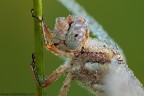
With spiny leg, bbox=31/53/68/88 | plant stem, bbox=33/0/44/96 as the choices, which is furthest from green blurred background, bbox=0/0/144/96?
plant stem, bbox=33/0/44/96

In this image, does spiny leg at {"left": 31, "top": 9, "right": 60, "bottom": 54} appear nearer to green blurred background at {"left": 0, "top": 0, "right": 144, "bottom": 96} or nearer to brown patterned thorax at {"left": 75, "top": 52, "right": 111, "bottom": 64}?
brown patterned thorax at {"left": 75, "top": 52, "right": 111, "bottom": 64}

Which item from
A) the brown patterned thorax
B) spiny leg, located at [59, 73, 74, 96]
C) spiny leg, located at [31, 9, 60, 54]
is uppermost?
spiny leg, located at [31, 9, 60, 54]

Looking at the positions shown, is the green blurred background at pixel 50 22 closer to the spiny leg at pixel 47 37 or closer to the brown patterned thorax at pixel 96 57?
the brown patterned thorax at pixel 96 57

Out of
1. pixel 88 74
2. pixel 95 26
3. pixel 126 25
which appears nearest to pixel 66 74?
pixel 88 74

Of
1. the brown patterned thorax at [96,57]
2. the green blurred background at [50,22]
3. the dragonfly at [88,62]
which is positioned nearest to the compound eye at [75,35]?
the dragonfly at [88,62]

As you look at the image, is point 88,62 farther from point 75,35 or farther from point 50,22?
point 50,22
